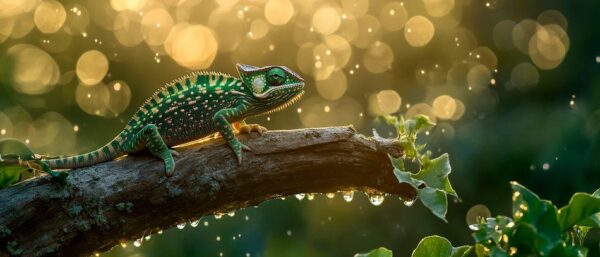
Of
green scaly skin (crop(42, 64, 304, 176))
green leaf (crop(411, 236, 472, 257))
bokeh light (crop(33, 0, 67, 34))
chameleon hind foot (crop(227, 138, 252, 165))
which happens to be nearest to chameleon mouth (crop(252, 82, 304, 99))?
green scaly skin (crop(42, 64, 304, 176))

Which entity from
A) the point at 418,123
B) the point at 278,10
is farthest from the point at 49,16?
the point at 418,123

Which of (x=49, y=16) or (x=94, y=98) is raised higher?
(x=49, y=16)

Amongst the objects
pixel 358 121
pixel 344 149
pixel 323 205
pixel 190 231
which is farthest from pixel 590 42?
pixel 344 149

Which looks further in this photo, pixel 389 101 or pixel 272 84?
pixel 389 101

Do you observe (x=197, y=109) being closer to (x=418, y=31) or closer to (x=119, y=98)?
(x=119, y=98)

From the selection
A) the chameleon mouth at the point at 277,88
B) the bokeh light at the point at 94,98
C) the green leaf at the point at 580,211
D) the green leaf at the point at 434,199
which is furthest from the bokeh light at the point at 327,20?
the green leaf at the point at 580,211

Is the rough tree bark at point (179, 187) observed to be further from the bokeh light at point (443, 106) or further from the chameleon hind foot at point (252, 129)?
the bokeh light at point (443, 106)

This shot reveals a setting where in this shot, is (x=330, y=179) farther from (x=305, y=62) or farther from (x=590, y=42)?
(x=305, y=62)

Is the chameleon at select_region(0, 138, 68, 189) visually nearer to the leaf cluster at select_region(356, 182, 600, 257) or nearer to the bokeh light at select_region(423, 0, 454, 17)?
the leaf cluster at select_region(356, 182, 600, 257)
